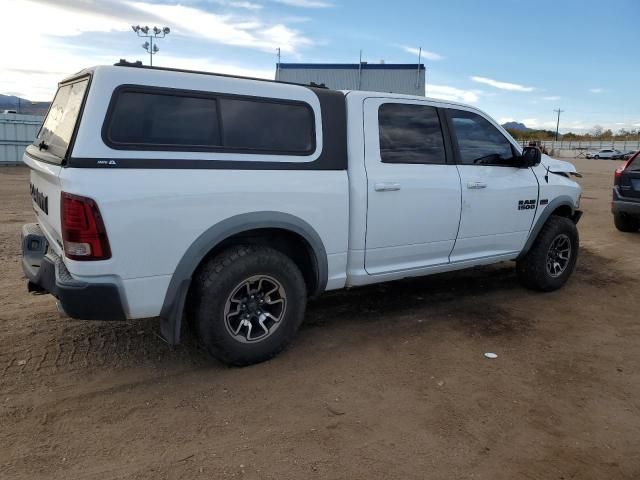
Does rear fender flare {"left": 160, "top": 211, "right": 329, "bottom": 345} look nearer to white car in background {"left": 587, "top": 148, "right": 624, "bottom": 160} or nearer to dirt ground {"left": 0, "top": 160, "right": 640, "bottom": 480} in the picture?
dirt ground {"left": 0, "top": 160, "right": 640, "bottom": 480}

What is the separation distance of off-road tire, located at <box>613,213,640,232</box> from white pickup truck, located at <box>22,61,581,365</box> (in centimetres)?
595

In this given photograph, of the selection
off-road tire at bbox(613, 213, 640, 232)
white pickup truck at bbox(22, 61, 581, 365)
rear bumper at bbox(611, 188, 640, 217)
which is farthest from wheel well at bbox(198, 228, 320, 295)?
off-road tire at bbox(613, 213, 640, 232)

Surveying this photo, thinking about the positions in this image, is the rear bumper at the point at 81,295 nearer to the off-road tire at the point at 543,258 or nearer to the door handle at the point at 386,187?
the door handle at the point at 386,187

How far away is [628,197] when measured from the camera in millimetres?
9359

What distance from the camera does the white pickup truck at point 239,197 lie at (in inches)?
123

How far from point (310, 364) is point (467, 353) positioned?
125 centimetres

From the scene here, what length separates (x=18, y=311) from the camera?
15.4 ft

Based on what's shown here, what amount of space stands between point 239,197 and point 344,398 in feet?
4.84

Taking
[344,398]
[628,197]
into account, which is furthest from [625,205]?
[344,398]

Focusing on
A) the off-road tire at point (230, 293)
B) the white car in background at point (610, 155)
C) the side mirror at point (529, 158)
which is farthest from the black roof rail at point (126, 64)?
the white car in background at point (610, 155)

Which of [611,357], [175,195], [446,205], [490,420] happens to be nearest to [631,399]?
[611,357]

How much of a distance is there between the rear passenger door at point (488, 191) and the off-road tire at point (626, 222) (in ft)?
17.8

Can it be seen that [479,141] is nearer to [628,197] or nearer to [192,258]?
[192,258]

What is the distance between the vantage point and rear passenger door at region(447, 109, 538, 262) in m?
4.88
